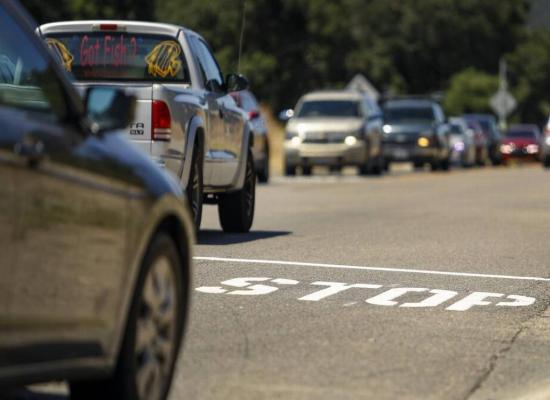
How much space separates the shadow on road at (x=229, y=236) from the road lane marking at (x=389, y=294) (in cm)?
379

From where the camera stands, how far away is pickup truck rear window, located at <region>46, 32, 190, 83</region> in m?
15.4

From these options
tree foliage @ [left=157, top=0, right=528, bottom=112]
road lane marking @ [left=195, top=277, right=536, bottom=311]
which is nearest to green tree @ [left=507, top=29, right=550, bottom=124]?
tree foliage @ [left=157, top=0, right=528, bottom=112]

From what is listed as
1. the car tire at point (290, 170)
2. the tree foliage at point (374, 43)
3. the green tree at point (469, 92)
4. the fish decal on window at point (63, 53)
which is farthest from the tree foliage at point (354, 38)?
the fish decal on window at point (63, 53)

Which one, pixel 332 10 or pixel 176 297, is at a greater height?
pixel 332 10

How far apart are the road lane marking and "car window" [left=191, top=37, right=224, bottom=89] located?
4.16 metres

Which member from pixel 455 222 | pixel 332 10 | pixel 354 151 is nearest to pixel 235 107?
pixel 455 222

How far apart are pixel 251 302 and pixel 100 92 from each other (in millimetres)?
4545

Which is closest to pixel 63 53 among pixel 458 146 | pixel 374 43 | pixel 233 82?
pixel 233 82

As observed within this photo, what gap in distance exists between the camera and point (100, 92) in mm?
6301

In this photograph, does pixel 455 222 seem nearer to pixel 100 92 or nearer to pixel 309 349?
pixel 309 349

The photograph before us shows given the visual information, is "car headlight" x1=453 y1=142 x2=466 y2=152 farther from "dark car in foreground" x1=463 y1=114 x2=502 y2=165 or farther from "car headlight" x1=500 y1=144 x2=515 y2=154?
"car headlight" x1=500 y1=144 x2=515 y2=154

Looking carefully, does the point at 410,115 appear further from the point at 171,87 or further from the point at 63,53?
the point at 171,87

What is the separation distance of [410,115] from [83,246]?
134 feet

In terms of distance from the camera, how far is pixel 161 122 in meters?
14.2
